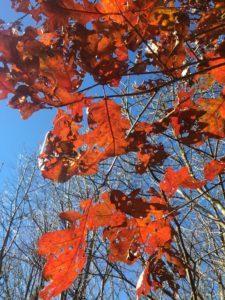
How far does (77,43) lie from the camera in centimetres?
90

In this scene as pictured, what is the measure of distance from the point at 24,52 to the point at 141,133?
0.53 m

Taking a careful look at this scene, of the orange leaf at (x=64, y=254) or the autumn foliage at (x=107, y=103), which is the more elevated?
the autumn foliage at (x=107, y=103)

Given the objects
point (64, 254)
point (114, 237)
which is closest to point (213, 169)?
point (114, 237)

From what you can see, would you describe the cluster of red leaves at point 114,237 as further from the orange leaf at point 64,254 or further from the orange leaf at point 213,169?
the orange leaf at point 213,169

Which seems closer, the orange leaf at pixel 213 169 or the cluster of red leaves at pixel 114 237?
the cluster of red leaves at pixel 114 237

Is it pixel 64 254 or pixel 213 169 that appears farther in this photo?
pixel 213 169

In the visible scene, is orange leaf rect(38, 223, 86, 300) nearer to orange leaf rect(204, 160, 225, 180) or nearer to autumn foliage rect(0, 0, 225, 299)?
autumn foliage rect(0, 0, 225, 299)

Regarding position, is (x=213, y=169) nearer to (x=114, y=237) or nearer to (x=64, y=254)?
(x=114, y=237)

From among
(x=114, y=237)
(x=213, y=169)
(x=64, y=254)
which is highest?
(x=213, y=169)

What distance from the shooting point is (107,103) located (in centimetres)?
104

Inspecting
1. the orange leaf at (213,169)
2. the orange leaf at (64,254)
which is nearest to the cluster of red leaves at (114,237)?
the orange leaf at (64,254)

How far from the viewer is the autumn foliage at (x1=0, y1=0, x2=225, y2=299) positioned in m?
0.89

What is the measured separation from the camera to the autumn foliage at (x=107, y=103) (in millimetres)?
886

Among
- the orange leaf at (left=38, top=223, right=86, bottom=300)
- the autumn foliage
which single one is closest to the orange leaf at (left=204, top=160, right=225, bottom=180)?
the autumn foliage
